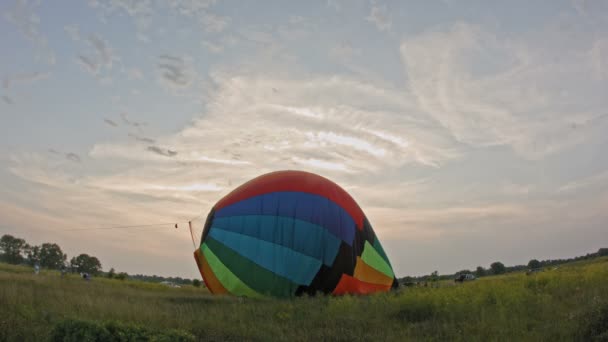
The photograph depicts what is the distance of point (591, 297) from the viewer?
12883 millimetres

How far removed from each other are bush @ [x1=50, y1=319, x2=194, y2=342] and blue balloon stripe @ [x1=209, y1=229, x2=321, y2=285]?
9.02m

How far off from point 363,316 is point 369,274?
735 centimetres

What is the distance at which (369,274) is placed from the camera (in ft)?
64.8

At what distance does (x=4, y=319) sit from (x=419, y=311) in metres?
10.1

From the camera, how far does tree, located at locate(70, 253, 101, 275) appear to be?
85688mm

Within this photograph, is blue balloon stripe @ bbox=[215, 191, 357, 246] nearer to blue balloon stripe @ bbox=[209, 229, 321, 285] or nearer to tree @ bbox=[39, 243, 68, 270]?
blue balloon stripe @ bbox=[209, 229, 321, 285]

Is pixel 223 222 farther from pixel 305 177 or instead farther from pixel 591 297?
pixel 591 297

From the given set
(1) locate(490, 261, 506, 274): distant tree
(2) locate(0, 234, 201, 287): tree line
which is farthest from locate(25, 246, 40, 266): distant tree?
(1) locate(490, 261, 506, 274): distant tree

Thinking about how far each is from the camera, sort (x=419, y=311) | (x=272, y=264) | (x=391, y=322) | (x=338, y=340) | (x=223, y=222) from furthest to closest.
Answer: (x=223, y=222) → (x=272, y=264) → (x=419, y=311) → (x=391, y=322) → (x=338, y=340)

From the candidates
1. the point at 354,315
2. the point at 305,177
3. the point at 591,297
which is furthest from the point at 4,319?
the point at 591,297

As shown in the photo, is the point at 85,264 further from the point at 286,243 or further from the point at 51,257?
the point at 286,243

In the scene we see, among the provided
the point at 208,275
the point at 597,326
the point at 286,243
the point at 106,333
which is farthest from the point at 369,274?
the point at 106,333

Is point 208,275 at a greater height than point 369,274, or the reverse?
point 369,274

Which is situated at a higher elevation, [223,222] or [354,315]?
[223,222]
